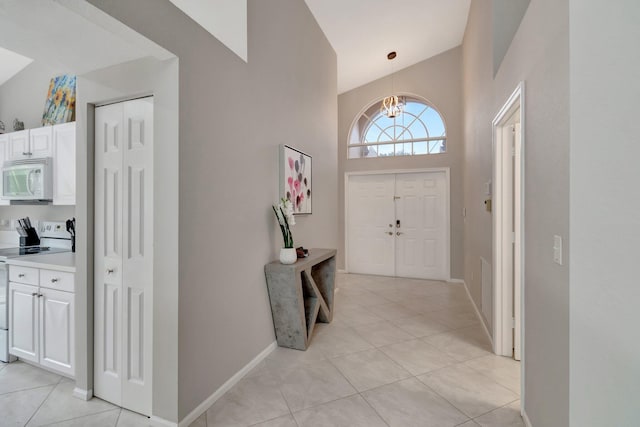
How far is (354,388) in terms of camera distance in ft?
6.74

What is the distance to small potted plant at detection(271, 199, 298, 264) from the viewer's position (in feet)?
8.57

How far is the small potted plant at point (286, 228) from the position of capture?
2.61 meters

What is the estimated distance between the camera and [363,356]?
2.53 metres

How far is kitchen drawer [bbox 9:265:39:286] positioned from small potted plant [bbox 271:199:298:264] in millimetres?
1843

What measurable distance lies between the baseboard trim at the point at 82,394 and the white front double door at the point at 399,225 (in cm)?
440

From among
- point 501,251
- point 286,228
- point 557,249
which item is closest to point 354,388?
point 286,228

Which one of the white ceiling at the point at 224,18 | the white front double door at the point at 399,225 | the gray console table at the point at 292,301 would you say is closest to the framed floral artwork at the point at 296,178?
the gray console table at the point at 292,301

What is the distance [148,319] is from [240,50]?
198 centimetres

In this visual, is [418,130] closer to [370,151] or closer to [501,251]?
[370,151]

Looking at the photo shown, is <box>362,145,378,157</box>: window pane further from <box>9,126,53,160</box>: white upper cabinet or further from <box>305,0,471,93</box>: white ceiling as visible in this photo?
<box>9,126,53,160</box>: white upper cabinet

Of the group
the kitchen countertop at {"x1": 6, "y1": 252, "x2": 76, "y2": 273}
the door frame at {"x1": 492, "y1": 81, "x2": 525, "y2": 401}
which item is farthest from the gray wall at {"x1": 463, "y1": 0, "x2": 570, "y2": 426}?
the kitchen countertop at {"x1": 6, "y1": 252, "x2": 76, "y2": 273}

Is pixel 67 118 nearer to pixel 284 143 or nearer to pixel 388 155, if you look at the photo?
pixel 284 143

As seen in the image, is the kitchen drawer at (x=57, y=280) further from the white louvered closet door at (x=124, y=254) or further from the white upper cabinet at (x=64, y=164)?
the white upper cabinet at (x=64, y=164)

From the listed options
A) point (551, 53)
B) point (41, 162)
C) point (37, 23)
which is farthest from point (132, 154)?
point (551, 53)
